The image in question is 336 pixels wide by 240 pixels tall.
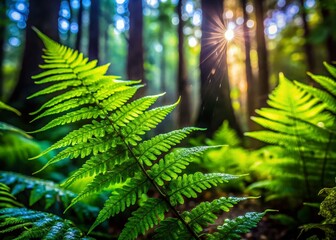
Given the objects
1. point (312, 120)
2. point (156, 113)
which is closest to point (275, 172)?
point (312, 120)

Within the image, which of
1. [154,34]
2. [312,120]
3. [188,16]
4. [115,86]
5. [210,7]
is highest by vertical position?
[154,34]

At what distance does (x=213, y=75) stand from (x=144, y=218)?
4.85 metres

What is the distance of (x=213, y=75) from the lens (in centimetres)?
566

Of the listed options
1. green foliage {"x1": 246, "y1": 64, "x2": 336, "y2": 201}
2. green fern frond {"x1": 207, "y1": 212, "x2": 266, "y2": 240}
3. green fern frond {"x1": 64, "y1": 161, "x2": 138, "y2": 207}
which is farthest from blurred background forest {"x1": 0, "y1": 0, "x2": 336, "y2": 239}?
green fern frond {"x1": 64, "y1": 161, "x2": 138, "y2": 207}

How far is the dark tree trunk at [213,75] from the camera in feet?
18.3

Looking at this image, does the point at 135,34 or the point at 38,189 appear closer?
the point at 38,189

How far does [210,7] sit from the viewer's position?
227 inches

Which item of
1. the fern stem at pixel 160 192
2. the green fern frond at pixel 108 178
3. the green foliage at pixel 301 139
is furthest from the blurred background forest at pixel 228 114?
the green fern frond at pixel 108 178

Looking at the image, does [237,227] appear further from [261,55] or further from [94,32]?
[94,32]

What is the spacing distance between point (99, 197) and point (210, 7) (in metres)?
5.08

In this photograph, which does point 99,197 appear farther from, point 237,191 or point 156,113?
point 237,191

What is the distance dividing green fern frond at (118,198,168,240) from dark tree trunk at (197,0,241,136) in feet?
14.2

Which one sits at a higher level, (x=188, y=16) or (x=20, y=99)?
(x=188, y=16)

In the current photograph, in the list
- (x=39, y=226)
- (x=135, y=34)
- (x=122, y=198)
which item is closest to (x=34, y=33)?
(x=135, y=34)
